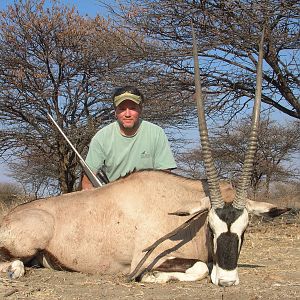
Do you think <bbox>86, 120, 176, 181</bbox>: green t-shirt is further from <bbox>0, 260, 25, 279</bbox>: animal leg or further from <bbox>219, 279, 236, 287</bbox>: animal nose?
<bbox>219, 279, 236, 287</bbox>: animal nose

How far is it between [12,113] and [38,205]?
11.8 metres

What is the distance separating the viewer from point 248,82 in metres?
9.76

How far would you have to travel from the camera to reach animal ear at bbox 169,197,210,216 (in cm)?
423

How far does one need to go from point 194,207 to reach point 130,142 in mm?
1385

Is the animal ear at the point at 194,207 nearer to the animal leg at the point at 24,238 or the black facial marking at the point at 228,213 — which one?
the black facial marking at the point at 228,213

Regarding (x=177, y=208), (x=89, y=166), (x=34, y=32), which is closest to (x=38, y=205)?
(x=89, y=166)

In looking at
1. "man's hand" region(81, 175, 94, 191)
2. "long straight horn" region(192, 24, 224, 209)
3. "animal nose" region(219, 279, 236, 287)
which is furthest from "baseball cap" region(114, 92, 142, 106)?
"animal nose" region(219, 279, 236, 287)

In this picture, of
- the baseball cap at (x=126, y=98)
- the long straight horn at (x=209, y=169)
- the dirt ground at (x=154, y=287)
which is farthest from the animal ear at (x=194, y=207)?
the baseball cap at (x=126, y=98)

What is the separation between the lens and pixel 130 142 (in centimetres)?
547

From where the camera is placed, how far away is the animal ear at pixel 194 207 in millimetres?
4227

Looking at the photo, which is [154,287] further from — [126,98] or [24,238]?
[126,98]

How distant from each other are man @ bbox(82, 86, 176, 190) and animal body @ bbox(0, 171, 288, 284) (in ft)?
1.93

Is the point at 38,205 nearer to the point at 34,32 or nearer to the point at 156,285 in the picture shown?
the point at 156,285

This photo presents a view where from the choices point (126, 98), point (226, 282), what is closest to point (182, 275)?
point (226, 282)
